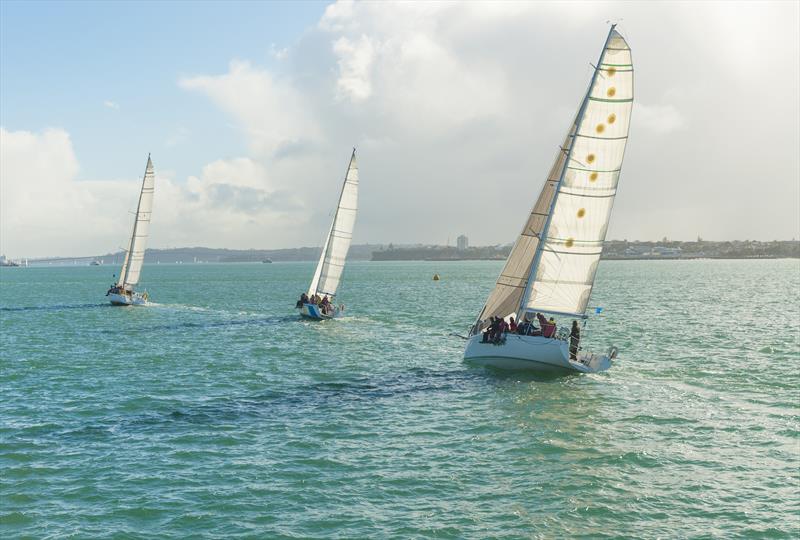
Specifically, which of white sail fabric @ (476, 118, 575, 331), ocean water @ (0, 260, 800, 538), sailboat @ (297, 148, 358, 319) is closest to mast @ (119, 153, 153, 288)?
sailboat @ (297, 148, 358, 319)

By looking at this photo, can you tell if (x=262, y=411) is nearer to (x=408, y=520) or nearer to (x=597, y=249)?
(x=408, y=520)

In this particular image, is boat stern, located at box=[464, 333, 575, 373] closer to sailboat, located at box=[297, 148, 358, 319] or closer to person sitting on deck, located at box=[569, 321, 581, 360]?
person sitting on deck, located at box=[569, 321, 581, 360]

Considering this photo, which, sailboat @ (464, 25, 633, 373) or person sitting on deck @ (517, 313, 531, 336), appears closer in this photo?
sailboat @ (464, 25, 633, 373)

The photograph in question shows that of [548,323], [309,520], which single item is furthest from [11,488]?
[548,323]

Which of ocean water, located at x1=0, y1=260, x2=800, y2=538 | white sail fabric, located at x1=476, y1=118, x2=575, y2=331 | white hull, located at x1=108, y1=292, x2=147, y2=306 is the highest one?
white sail fabric, located at x1=476, y1=118, x2=575, y2=331

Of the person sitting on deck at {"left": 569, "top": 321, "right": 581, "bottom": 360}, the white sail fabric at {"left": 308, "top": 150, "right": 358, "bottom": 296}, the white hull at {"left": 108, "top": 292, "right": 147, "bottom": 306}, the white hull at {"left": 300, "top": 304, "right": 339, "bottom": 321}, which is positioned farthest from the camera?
the white hull at {"left": 108, "top": 292, "right": 147, "bottom": 306}

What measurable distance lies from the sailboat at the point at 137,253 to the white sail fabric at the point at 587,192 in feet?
169

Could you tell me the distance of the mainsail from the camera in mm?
31016

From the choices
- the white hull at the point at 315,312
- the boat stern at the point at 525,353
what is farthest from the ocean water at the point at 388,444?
the white hull at the point at 315,312

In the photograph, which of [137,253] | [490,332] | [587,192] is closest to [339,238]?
[137,253]

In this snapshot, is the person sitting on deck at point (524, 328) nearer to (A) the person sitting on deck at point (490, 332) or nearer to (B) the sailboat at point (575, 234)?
(B) the sailboat at point (575, 234)

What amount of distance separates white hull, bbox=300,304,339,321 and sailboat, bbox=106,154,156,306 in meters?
23.0

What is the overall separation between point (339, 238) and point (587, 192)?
1256 inches

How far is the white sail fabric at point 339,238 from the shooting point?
59.9m
